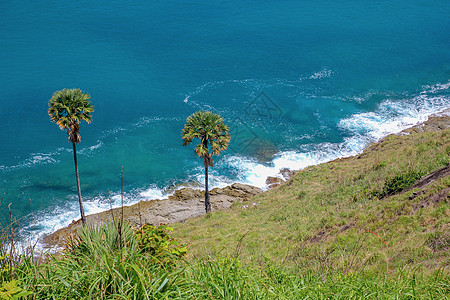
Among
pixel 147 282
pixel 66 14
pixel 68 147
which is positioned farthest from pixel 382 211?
pixel 66 14

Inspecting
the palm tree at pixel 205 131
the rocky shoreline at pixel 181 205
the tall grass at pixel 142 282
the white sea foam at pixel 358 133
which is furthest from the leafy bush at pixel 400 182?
the white sea foam at pixel 358 133

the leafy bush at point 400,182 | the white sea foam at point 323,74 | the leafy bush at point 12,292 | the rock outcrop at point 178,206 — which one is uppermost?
the leafy bush at point 12,292

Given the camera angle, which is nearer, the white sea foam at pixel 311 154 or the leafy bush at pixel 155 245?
the leafy bush at pixel 155 245

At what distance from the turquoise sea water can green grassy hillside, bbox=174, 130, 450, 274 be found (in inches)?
501

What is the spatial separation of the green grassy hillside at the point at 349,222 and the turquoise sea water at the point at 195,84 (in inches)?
501

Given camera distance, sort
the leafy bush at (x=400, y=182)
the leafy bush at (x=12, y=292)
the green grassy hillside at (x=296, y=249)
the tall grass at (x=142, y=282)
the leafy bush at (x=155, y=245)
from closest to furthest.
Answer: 1. the leafy bush at (x=12, y=292)
2. the tall grass at (x=142, y=282)
3. the green grassy hillside at (x=296, y=249)
4. the leafy bush at (x=155, y=245)
5. the leafy bush at (x=400, y=182)

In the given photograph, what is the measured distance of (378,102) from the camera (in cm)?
6256

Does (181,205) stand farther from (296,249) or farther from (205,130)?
(296,249)

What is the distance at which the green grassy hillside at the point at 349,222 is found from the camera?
1578 centimetres

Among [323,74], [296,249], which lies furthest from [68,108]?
[323,74]

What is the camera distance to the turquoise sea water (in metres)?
49.1

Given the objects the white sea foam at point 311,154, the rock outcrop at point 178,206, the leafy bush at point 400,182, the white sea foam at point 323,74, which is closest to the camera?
the leafy bush at point 400,182

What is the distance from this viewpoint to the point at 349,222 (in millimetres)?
23016

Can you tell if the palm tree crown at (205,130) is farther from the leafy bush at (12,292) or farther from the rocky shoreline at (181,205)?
the leafy bush at (12,292)
